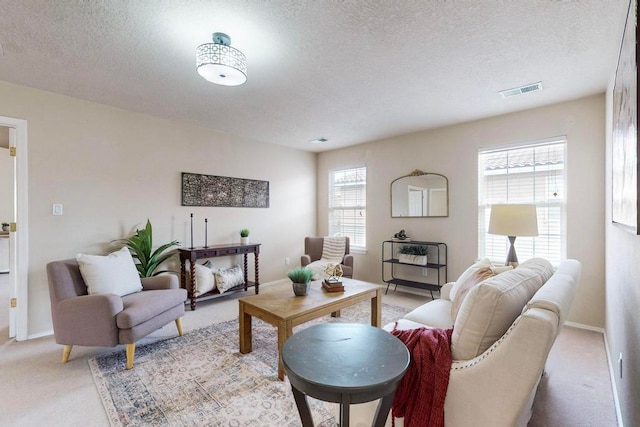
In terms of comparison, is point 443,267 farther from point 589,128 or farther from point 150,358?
point 150,358

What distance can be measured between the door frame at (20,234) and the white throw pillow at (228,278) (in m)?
1.85

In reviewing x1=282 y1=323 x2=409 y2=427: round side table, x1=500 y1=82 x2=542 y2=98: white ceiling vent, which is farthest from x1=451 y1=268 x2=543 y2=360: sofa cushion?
x1=500 y1=82 x2=542 y2=98: white ceiling vent

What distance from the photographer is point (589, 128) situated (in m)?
3.07

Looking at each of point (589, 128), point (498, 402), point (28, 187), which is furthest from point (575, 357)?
point (28, 187)

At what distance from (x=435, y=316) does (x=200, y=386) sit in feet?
5.76

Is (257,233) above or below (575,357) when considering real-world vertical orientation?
above

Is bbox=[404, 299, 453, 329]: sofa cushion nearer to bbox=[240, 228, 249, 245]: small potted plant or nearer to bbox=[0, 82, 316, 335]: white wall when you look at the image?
bbox=[240, 228, 249, 245]: small potted plant

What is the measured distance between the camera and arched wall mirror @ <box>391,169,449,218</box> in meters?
4.15

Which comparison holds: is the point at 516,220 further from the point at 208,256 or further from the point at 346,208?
the point at 208,256

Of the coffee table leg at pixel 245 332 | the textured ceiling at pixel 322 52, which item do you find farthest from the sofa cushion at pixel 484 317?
the coffee table leg at pixel 245 332

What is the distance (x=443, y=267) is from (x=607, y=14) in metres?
3.05

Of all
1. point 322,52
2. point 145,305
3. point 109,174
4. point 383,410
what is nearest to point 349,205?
point 322,52

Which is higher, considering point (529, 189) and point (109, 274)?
point (529, 189)

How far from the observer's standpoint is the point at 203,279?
3.75 m
